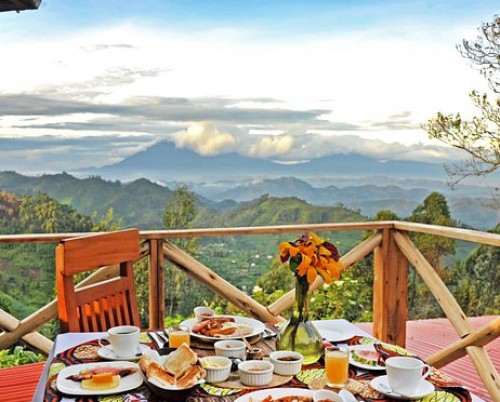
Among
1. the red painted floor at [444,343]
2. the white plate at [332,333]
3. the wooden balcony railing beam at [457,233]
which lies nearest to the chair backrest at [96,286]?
the white plate at [332,333]

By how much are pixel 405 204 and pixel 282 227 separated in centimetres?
251

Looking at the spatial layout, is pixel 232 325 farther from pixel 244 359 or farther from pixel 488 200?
pixel 488 200

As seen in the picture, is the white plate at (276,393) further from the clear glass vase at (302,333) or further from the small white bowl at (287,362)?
the clear glass vase at (302,333)

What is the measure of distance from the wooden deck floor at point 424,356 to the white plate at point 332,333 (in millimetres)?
1161

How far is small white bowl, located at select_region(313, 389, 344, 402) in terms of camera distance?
134cm

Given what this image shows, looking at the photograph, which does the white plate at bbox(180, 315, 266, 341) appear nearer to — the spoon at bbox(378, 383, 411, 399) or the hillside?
the spoon at bbox(378, 383, 411, 399)

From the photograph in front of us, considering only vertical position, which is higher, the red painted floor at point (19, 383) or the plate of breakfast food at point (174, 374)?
the plate of breakfast food at point (174, 374)

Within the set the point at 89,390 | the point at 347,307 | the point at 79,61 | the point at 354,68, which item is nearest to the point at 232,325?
the point at 89,390

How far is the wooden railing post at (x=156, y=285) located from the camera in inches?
140

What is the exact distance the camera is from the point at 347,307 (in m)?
4.50

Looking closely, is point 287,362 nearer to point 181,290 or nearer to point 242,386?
point 242,386

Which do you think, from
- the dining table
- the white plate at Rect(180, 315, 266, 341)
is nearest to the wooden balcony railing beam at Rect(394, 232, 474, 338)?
the dining table

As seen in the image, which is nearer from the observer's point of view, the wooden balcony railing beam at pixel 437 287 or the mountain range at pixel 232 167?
the wooden balcony railing beam at pixel 437 287

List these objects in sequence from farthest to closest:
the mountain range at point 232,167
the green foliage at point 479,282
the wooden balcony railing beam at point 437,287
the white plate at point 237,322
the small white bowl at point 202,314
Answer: the mountain range at point 232,167 → the green foliage at point 479,282 → the wooden balcony railing beam at point 437,287 → the small white bowl at point 202,314 → the white plate at point 237,322
